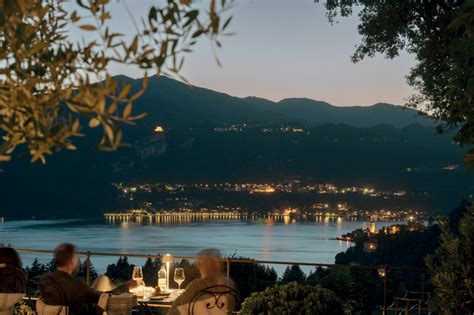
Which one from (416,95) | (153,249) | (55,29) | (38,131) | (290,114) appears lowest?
(153,249)

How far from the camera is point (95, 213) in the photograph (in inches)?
3654

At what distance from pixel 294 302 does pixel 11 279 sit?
262cm

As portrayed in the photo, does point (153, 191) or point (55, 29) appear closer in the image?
point (55, 29)

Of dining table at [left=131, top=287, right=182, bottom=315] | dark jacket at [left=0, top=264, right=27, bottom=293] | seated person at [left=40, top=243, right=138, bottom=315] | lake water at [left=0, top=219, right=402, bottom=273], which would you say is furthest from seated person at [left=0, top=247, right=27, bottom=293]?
lake water at [left=0, top=219, right=402, bottom=273]

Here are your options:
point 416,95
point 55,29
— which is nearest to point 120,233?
point 416,95

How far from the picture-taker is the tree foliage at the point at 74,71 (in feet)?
7.83

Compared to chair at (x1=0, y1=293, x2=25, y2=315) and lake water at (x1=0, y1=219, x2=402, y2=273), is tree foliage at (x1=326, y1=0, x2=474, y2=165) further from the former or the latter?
lake water at (x1=0, y1=219, x2=402, y2=273)

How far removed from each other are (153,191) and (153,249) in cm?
3046

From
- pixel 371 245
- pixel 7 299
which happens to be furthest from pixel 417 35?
pixel 371 245

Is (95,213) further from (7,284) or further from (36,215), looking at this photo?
(7,284)

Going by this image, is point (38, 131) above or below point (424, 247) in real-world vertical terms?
above

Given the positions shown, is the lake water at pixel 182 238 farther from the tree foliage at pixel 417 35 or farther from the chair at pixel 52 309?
the chair at pixel 52 309

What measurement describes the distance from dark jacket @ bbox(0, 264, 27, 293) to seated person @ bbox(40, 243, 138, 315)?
26 centimetres

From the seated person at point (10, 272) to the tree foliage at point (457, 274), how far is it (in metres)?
3.61
